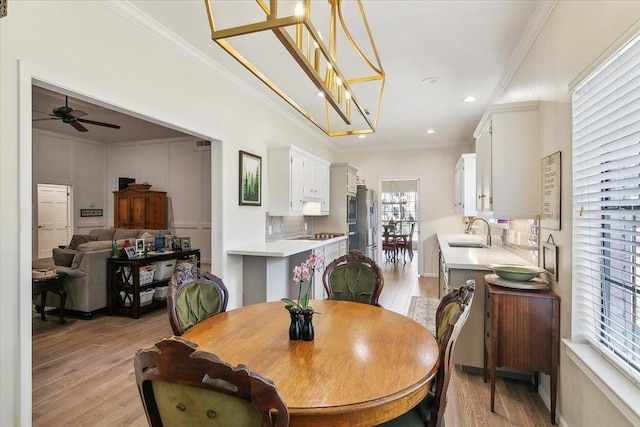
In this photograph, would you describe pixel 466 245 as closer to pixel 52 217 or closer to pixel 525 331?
Result: pixel 525 331

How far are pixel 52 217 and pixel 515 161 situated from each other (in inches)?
336

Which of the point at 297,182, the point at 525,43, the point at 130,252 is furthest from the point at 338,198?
the point at 525,43

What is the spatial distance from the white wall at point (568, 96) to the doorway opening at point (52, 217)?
8487 millimetres

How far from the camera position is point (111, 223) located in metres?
7.75

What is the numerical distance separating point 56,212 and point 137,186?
197cm

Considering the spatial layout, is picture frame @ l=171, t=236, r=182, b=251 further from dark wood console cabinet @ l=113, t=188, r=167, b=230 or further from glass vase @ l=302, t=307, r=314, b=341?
glass vase @ l=302, t=307, r=314, b=341

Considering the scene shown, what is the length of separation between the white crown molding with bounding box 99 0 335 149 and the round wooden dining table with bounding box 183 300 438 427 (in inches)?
86.4

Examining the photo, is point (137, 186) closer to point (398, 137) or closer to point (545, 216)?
point (398, 137)

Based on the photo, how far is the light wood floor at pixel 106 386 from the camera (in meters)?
2.14

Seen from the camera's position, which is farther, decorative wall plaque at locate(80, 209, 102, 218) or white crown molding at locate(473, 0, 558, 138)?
decorative wall plaque at locate(80, 209, 102, 218)

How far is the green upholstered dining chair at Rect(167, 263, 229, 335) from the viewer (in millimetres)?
1761

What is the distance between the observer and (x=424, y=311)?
170 inches

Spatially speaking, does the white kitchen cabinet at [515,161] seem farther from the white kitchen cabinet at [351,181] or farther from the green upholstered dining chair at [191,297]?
the white kitchen cabinet at [351,181]

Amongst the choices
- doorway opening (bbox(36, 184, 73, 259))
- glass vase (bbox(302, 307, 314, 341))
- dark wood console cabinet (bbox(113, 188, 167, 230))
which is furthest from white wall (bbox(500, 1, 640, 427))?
doorway opening (bbox(36, 184, 73, 259))
